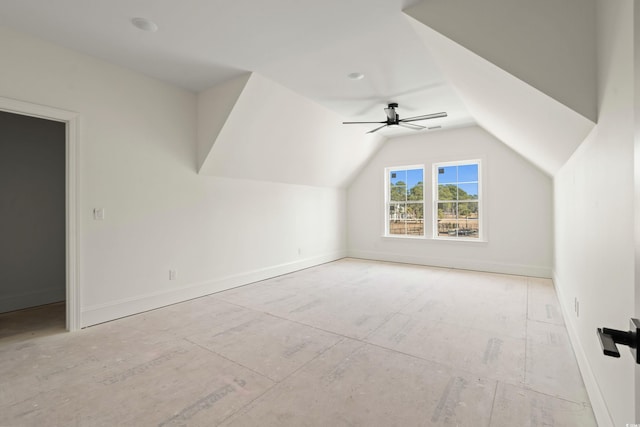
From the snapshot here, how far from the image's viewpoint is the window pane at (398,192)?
664 centimetres

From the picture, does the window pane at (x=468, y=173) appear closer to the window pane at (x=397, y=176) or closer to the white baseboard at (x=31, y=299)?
the window pane at (x=397, y=176)

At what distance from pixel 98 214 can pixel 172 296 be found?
133 cm

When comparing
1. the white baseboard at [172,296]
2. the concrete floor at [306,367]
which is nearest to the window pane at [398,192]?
the white baseboard at [172,296]

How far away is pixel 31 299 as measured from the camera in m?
3.76

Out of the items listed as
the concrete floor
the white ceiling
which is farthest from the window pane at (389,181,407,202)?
the concrete floor

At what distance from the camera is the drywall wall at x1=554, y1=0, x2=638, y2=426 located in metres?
1.18

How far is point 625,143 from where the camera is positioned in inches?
47.6

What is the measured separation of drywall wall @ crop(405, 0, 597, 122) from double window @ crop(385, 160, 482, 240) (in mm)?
4074

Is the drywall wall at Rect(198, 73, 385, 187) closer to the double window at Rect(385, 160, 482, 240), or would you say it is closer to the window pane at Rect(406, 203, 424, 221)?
the double window at Rect(385, 160, 482, 240)

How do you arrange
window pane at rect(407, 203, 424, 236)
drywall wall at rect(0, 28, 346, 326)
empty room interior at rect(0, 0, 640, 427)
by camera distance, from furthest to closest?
window pane at rect(407, 203, 424, 236), drywall wall at rect(0, 28, 346, 326), empty room interior at rect(0, 0, 640, 427)

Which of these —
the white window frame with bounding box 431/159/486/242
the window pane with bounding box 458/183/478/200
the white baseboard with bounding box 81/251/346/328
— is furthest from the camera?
the window pane with bounding box 458/183/478/200

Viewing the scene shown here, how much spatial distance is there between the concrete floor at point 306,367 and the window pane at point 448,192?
2631 mm

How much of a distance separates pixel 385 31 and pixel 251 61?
144 centimetres

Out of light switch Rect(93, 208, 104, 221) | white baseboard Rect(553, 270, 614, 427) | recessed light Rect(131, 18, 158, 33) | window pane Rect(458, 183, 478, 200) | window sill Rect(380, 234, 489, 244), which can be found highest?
recessed light Rect(131, 18, 158, 33)
